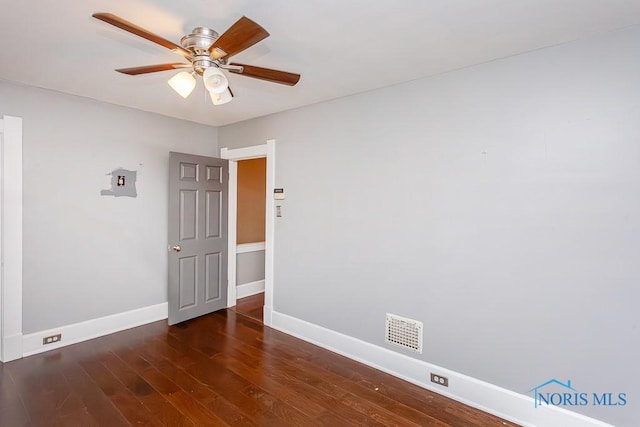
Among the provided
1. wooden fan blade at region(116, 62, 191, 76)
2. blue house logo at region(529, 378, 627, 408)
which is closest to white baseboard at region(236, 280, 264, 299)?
wooden fan blade at region(116, 62, 191, 76)

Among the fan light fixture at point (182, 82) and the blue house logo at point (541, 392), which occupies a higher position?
the fan light fixture at point (182, 82)

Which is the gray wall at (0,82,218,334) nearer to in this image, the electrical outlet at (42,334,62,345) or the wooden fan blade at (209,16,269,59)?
the electrical outlet at (42,334,62,345)

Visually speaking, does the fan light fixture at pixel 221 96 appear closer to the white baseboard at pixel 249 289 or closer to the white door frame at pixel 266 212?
the white door frame at pixel 266 212

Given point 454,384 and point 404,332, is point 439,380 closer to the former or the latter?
point 454,384

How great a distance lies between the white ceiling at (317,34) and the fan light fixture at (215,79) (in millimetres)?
304

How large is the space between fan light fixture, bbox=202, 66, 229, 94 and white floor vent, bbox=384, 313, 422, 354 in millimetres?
2188

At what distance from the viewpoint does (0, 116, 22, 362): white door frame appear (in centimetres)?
278

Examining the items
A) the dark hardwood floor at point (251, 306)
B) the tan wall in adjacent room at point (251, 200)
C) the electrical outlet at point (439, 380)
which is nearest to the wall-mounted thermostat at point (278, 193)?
the tan wall in adjacent room at point (251, 200)

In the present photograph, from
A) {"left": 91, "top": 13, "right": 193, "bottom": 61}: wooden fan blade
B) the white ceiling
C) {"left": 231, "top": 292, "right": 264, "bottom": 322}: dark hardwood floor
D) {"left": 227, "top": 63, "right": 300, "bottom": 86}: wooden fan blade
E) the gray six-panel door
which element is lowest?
{"left": 231, "top": 292, "right": 264, "bottom": 322}: dark hardwood floor

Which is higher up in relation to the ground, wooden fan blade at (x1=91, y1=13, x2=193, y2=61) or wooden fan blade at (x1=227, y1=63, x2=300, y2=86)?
wooden fan blade at (x1=91, y1=13, x2=193, y2=61)

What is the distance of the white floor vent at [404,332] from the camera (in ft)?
8.61

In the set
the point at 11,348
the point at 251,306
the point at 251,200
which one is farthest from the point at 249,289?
the point at 11,348

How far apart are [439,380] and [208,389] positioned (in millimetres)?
1776

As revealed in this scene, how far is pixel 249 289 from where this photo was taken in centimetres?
491
